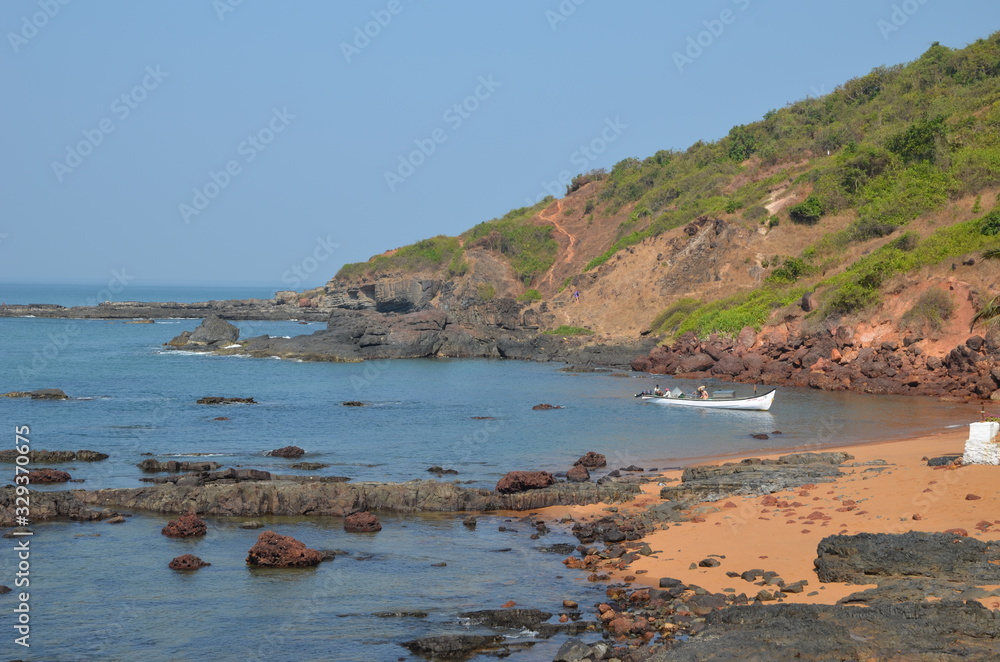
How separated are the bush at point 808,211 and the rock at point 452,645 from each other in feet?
189

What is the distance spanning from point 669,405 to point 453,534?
23342mm

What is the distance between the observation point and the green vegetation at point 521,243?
91.9 metres

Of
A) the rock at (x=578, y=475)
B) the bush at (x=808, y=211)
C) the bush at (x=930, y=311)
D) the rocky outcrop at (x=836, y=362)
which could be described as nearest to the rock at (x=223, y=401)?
the rock at (x=578, y=475)

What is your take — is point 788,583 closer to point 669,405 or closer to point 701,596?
point 701,596

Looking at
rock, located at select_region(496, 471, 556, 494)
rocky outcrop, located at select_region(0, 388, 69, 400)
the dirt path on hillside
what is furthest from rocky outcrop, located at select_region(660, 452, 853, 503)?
the dirt path on hillside

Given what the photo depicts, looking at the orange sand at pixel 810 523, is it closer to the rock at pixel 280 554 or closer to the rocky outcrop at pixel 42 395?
the rock at pixel 280 554

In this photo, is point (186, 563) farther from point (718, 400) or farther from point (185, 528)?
point (718, 400)

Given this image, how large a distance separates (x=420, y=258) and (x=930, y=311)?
204 feet

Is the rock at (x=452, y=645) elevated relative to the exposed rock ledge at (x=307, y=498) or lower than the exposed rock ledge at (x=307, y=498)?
lower

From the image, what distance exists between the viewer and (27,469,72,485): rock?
23.3 m

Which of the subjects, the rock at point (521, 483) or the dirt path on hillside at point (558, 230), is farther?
the dirt path on hillside at point (558, 230)

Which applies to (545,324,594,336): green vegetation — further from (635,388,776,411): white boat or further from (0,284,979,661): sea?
(635,388,776,411): white boat

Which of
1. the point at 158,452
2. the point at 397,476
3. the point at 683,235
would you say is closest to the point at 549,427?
the point at 397,476

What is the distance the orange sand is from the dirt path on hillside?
6955 cm
